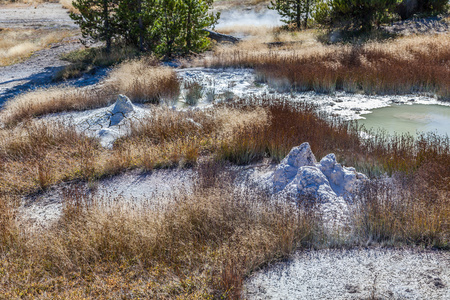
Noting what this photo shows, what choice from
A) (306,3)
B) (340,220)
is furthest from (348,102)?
(306,3)

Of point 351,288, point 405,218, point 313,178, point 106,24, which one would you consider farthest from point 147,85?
point 351,288

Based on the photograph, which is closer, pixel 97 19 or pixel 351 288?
pixel 351 288

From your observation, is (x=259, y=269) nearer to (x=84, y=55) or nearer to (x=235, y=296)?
(x=235, y=296)

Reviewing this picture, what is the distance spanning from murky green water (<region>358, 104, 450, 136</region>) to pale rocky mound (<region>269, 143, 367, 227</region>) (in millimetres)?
3715

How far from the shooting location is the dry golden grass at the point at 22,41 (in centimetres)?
2091

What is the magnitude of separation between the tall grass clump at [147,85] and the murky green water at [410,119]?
222 inches

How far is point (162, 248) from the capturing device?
3.77m

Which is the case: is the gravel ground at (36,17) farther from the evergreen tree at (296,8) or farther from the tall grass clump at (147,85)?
the tall grass clump at (147,85)

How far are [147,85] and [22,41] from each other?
18873 mm

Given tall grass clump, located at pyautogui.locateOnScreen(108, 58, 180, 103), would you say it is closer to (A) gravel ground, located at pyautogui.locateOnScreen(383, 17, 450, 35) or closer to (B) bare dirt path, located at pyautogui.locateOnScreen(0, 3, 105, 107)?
(B) bare dirt path, located at pyautogui.locateOnScreen(0, 3, 105, 107)

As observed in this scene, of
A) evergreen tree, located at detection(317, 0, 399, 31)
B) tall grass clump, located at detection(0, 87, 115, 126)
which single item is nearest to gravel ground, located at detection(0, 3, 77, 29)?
evergreen tree, located at detection(317, 0, 399, 31)

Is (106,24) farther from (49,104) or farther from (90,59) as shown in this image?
(49,104)

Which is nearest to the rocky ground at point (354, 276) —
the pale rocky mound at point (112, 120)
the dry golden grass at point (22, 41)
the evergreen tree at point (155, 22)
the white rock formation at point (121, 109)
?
the pale rocky mound at point (112, 120)

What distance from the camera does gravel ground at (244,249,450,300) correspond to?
3301 millimetres
